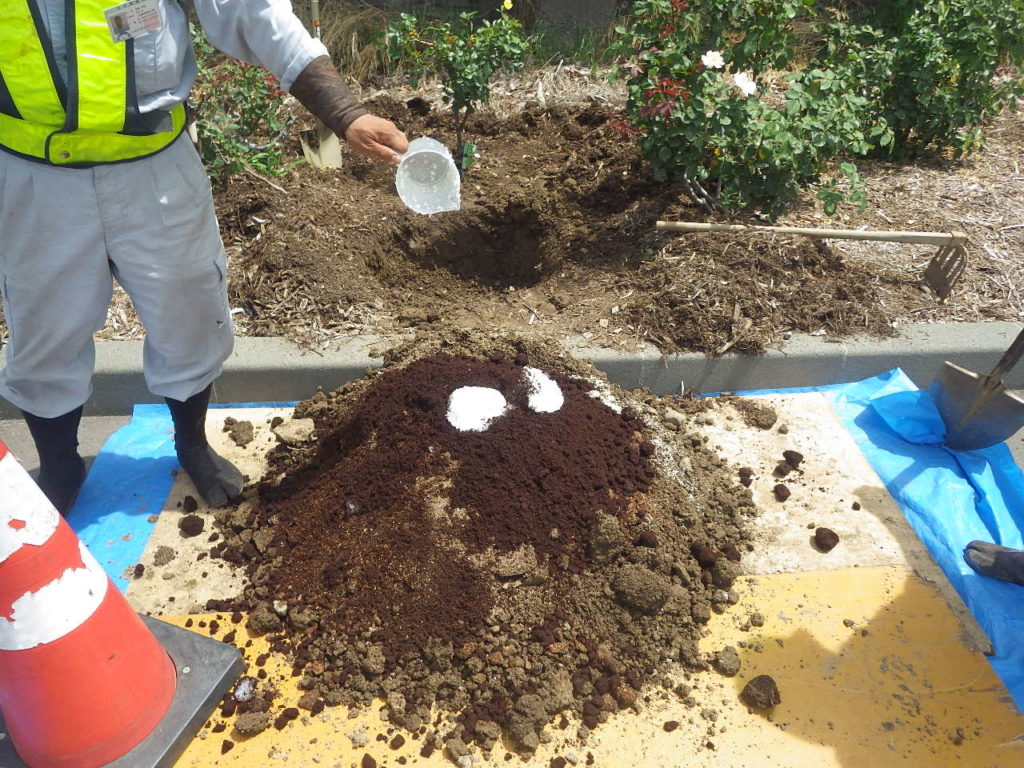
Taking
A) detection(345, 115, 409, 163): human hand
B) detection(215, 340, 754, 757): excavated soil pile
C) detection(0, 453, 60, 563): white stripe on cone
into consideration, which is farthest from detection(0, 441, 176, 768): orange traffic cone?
detection(345, 115, 409, 163): human hand

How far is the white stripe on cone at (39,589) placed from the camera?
1687 millimetres

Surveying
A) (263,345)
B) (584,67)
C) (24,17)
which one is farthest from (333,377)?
(584,67)

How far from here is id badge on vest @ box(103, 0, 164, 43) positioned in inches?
73.8

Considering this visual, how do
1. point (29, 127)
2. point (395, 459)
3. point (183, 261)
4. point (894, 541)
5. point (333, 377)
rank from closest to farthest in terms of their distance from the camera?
1. point (29, 127)
2. point (183, 261)
3. point (395, 459)
4. point (894, 541)
5. point (333, 377)

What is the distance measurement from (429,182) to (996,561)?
2.52m

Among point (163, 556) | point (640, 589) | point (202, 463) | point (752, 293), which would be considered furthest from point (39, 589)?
point (752, 293)

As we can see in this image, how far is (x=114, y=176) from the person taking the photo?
6.97ft

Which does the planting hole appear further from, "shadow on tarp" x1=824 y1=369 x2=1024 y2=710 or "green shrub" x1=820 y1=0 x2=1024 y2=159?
"green shrub" x1=820 y1=0 x2=1024 y2=159

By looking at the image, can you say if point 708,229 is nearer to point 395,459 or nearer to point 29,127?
point 395,459

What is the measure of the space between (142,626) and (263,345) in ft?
5.28

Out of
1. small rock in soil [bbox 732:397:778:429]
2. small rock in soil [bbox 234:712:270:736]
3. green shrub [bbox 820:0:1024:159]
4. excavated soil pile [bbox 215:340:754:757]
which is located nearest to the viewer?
small rock in soil [bbox 234:712:270:736]

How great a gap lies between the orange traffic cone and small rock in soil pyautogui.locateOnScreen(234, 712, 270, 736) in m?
0.22

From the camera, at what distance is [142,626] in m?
2.08

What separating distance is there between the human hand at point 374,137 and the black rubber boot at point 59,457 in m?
1.42
